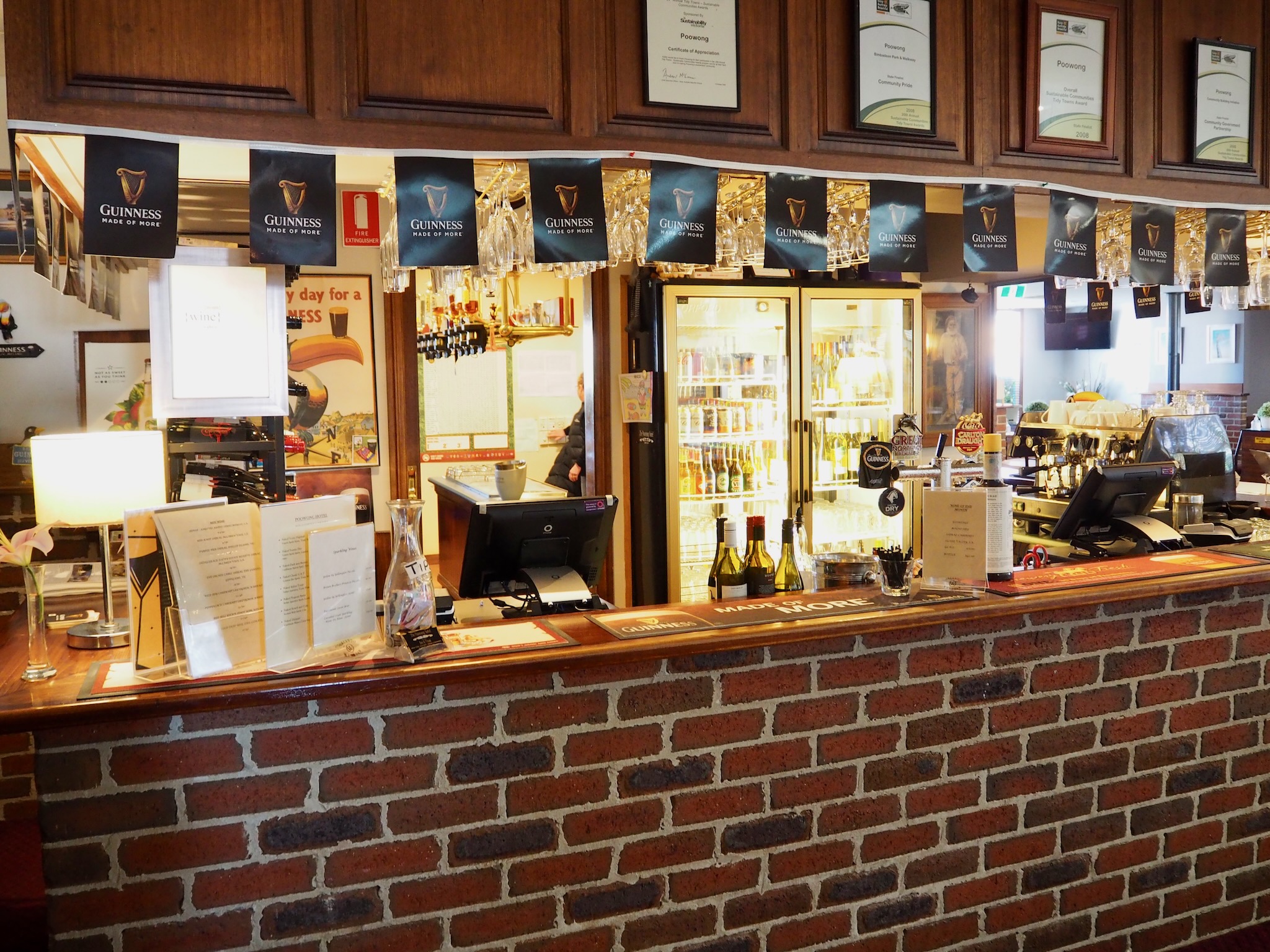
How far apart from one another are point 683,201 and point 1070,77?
4.45 feet

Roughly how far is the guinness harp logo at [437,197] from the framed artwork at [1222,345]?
39.5 feet

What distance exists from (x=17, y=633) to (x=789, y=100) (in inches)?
96.9

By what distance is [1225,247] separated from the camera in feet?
11.2

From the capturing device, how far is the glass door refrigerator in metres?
5.40

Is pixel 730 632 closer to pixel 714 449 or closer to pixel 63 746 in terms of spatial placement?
pixel 63 746

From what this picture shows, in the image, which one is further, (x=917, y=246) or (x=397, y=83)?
(x=917, y=246)

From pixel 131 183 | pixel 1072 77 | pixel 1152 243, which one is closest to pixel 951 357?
pixel 1152 243

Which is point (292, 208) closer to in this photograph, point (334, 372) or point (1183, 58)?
point (1183, 58)

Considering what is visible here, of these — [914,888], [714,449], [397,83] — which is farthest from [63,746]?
[714,449]

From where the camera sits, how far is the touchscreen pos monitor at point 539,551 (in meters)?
3.04

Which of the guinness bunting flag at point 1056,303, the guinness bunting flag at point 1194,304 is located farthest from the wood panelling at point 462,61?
the guinness bunting flag at point 1056,303

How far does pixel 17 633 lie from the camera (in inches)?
97.7

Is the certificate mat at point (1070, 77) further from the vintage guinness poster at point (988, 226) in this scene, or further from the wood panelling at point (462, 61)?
the wood panelling at point (462, 61)

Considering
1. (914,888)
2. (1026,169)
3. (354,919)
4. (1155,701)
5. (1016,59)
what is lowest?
(914,888)
